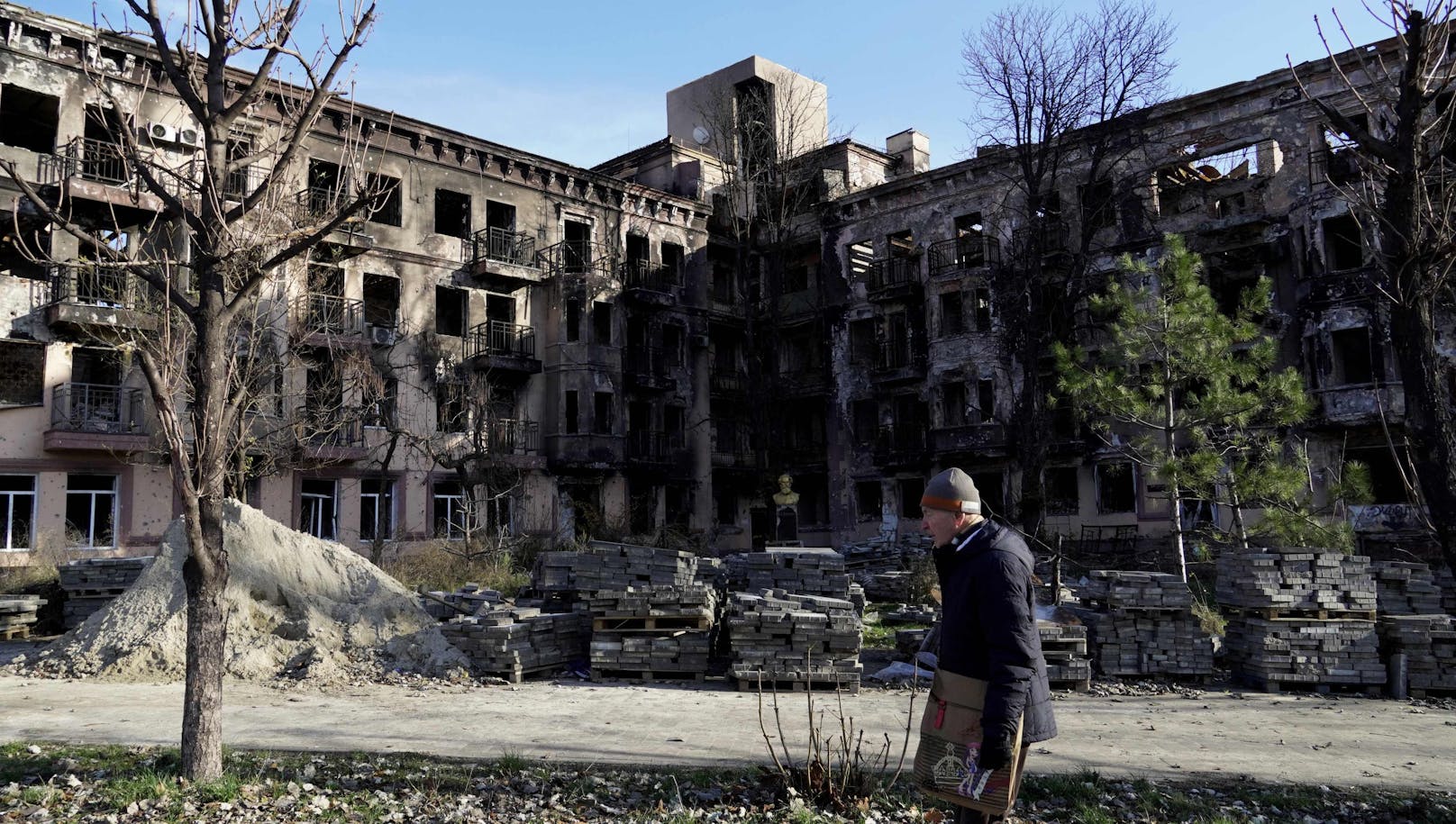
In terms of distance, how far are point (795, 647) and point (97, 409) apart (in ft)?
67.4

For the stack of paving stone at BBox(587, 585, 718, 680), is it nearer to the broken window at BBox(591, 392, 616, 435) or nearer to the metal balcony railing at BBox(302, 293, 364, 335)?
the metal balcony railing at BBox(302, 293, 364, 335)

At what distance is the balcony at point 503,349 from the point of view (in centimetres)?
3155

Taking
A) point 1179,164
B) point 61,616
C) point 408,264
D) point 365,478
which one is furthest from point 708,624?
point 1179,164

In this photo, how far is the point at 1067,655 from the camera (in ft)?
40.0

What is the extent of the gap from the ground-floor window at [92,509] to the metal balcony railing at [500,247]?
489 inches

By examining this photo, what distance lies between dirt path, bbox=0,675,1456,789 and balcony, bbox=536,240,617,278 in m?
23.4


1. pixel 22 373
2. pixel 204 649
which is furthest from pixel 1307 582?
pixel 22 373

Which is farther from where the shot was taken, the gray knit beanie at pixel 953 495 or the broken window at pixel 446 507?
the broken window at pixel 446 507

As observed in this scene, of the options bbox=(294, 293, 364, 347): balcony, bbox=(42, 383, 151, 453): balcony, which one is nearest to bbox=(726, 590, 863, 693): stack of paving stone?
bbox=(294, 293, 364, 347): balcony

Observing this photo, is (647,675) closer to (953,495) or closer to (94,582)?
(953,495)

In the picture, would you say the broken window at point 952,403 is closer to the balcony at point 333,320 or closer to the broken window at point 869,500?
the broken window at point 869,500

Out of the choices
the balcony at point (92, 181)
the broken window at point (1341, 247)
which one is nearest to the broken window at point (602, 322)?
the balcony at point (92, 181)

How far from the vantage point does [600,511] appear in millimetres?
33875

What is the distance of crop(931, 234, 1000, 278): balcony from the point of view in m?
34.8
